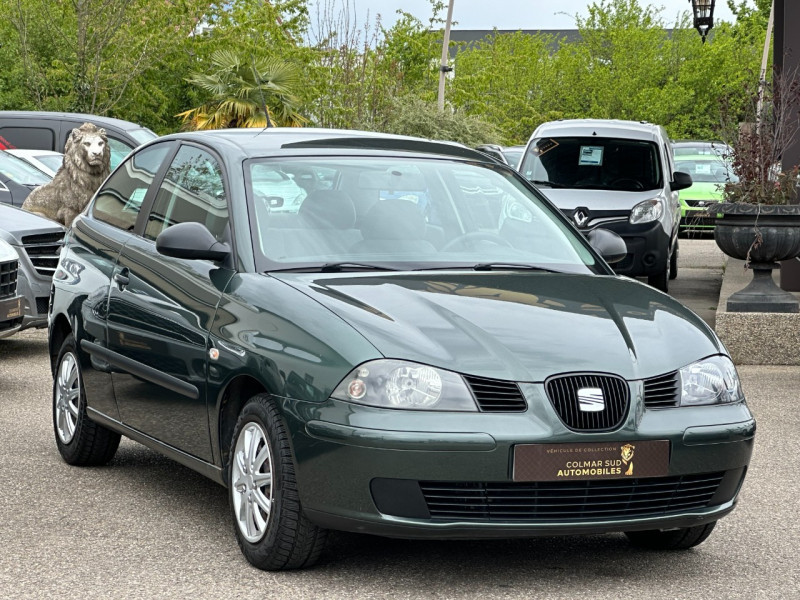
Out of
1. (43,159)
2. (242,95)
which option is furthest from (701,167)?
(43,159)

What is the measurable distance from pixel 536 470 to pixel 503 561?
2.64 feet

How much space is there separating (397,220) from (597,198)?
975 cm

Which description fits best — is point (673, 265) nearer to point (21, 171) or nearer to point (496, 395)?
point (21, 171)

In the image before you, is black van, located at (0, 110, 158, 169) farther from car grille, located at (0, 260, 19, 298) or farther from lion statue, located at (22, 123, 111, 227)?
car grille, located at (0, 260, 19, 298)

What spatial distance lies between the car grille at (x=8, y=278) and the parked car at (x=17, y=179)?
6.46m

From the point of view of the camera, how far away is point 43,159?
1805 centimetres

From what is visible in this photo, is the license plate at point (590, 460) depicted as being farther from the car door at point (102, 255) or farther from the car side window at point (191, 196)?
the car door at point (102, 255)

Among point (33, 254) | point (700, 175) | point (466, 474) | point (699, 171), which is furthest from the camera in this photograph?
point (699, 171)

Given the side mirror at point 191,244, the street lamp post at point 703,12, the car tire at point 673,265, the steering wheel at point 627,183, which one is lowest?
the car tire at point 673,265

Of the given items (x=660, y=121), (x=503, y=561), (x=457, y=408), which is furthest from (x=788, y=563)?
(x=660, y=121)

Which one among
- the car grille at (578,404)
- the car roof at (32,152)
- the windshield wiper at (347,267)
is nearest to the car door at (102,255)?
the windshield wiper at (347,267)

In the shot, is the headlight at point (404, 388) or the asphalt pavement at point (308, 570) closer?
the headlight at point (404, 388)

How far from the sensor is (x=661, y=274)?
612 inches

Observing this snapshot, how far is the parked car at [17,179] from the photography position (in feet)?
55.4
